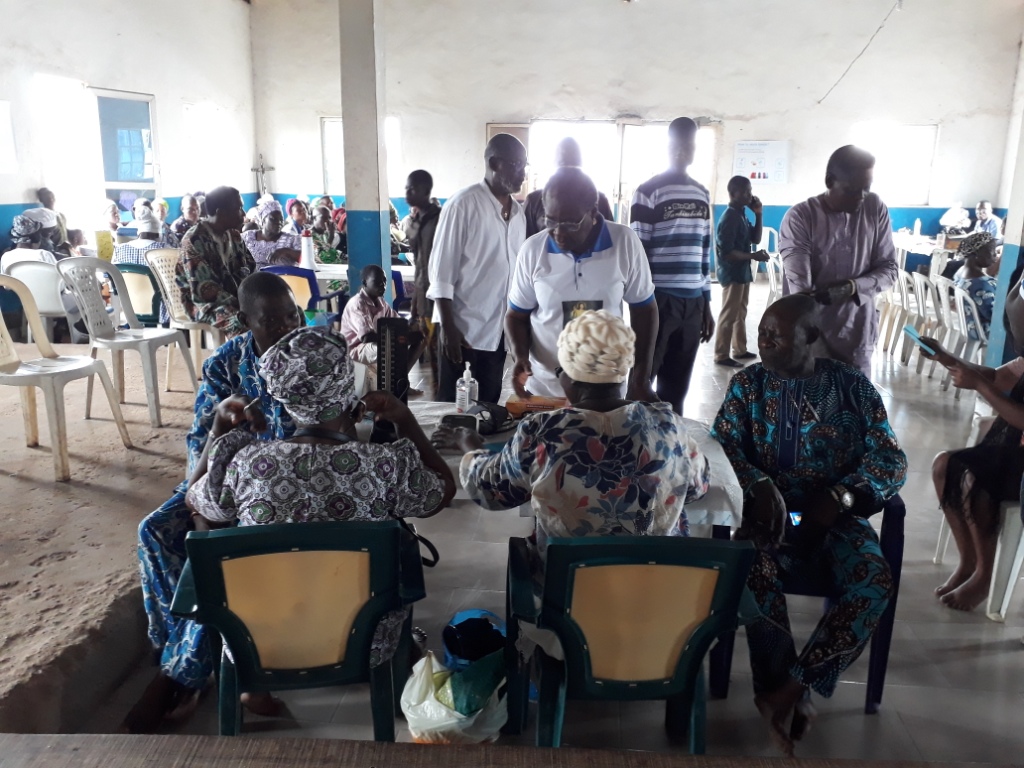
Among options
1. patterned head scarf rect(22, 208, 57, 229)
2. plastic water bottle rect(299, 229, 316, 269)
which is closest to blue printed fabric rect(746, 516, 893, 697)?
plastic water bottle rect(299, 229, 316, 269)

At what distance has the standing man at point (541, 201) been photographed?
407cm

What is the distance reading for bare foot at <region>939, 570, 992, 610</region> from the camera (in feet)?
8.79

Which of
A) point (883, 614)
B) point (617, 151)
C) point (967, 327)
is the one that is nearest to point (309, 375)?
point (883, 614)

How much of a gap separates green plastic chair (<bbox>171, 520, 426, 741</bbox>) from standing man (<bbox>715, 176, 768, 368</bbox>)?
17.2 feet

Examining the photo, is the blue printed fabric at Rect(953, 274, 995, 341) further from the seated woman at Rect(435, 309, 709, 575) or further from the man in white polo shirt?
the seated woman at Rect(435, 309, 709, 575)

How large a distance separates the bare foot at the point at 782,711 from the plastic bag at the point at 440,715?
26.4 inches

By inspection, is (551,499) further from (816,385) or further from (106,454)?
(106,454)

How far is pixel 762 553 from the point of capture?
6.87 feet

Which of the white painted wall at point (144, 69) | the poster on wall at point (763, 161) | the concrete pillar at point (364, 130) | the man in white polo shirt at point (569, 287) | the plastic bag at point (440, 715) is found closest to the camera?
the plastic bag at point (440, 715)

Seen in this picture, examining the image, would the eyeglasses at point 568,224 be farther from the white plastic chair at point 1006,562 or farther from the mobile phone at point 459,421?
the white plastic chair at point 1006,562

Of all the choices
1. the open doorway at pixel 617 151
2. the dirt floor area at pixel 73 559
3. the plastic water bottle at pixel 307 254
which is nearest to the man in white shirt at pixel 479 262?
the dirt floor area at pixel 73 559

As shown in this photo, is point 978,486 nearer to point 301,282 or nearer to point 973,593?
point 973,593

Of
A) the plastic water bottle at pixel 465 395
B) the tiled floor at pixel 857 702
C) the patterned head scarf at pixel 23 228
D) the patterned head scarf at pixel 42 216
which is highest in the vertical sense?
the patterned head scarf at pixel 42 216

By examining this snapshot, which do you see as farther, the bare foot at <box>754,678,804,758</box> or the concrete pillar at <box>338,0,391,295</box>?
the concrete pillar at <box>338,0,391,295</box>
